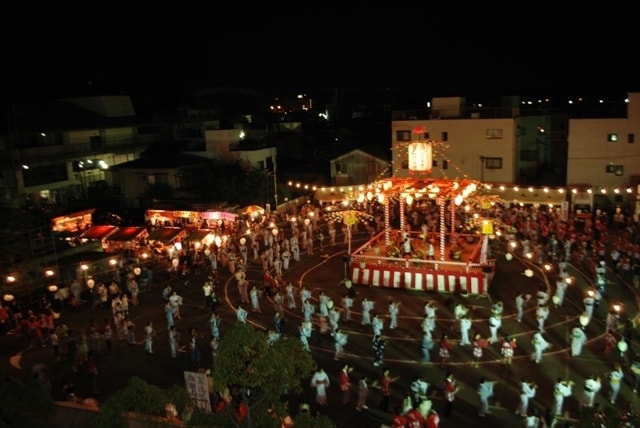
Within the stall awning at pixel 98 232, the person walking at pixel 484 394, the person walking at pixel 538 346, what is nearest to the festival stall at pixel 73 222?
the stall awning at pixel 98 232

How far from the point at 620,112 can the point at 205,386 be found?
32.1 m

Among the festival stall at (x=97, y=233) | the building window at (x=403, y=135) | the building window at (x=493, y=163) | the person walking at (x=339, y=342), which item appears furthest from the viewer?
the building window at (x=403, y=135)

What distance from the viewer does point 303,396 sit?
571 inches

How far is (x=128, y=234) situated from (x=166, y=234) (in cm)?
181

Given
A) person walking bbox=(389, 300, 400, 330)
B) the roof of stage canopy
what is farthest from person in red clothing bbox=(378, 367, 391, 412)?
the roof of stage canopy

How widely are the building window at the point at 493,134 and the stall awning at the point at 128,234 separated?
21184mm

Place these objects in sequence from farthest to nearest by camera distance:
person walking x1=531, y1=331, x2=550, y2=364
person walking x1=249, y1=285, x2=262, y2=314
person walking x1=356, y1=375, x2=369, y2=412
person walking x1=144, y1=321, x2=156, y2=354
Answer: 1. person walking x1=249, y1=285, x2=262, y2=314
2. person walking x1=144, y1=321, x2=156, y2=354
3. person walking x1=531, y1=331, x2=550, y2=364
4. person walking x1=356, y1=375, x2=369, y2=412

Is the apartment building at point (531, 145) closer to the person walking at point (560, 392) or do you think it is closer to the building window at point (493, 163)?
the building window at point (493, 163)

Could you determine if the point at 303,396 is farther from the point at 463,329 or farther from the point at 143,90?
the point at 143,90

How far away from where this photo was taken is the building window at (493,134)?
3625 centimetres

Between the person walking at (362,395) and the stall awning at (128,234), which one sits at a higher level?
the stall awning at (128,234)

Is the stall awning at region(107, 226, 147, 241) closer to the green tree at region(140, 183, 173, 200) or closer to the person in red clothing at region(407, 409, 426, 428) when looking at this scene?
the green tree at region(140, 183, 173, 200)

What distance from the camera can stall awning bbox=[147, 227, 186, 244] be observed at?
27656 mm

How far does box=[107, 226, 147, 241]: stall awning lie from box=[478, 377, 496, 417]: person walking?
758 inches
